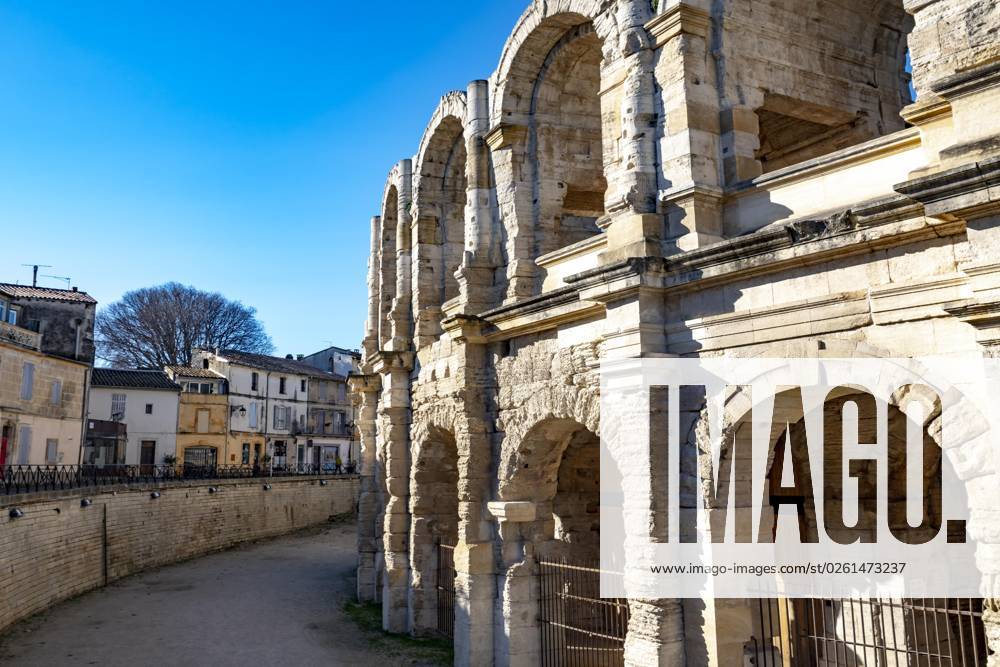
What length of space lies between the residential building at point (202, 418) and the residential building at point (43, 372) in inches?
370

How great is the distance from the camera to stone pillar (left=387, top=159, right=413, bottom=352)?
633 inches

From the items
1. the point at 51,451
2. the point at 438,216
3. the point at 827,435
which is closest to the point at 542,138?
the point at 438,216

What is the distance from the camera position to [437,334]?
14703 mm

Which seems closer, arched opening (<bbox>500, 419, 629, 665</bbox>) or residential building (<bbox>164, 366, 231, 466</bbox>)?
arched opening (<bbox>500, 419, 629, 665</bbox>)

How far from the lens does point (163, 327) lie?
42.7 meters

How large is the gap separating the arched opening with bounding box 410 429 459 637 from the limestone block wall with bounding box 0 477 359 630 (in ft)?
26.9

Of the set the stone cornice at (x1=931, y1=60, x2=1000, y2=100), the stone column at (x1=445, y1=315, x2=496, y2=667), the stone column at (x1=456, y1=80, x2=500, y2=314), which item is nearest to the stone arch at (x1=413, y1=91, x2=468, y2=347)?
the stone column at (x1=456, y1=80, x2=500, y2=314)

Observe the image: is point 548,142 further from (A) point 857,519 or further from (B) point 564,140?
(A) point 857,519

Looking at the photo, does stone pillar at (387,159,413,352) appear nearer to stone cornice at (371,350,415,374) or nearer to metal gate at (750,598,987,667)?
stone cornice at (371,350,415,374)

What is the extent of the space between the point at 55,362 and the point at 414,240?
1590 centimetres

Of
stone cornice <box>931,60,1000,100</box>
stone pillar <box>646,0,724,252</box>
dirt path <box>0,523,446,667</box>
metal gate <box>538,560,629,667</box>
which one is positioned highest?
stone pillar <box>646,0,724,252</box>

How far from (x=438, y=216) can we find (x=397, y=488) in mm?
5332

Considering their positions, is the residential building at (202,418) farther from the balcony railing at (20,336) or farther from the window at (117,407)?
the balcony railing at (20,336)

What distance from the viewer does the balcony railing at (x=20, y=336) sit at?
2267 cm
